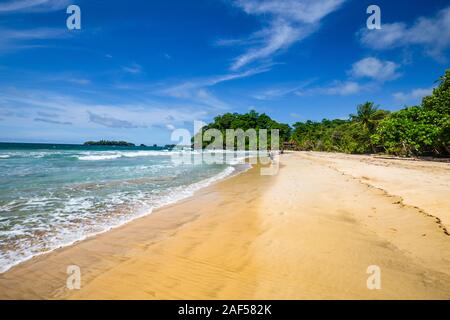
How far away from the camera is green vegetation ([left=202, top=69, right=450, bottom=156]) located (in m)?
25.7

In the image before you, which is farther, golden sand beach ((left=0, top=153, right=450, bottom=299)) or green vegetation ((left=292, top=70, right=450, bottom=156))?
green vegetation ((left=292, top=70, right=450, bottom=156))

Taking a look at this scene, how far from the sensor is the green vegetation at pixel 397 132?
25745mm

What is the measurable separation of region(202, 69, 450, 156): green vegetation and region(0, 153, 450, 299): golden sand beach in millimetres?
25097

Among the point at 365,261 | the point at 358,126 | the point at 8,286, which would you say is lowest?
the point at 8,286

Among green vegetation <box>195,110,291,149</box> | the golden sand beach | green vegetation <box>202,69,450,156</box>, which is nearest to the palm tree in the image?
green vegetation <box>202,69,450,156</box>

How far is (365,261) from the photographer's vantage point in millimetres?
3611

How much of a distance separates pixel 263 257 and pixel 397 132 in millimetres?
33668

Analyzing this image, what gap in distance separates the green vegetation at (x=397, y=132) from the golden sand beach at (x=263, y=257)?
25.1 meters

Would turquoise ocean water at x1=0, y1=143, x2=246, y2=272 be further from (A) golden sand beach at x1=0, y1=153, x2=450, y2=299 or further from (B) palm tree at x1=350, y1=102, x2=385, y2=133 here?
(B) palm tree at x1=350, y1=102, x2=385, y2=133

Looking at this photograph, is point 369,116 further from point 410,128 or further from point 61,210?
point 61,210

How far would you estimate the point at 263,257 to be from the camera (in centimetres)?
390
